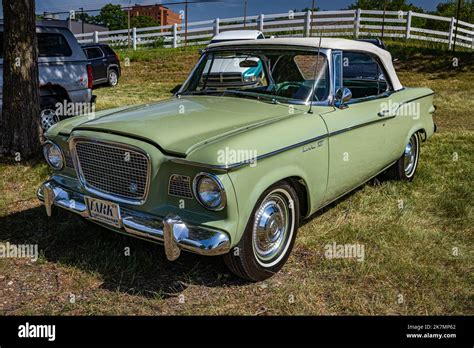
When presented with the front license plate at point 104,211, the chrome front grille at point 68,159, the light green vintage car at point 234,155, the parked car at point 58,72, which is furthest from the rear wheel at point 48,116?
the front license plate at point 104,211

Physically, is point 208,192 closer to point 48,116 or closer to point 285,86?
point 285,86

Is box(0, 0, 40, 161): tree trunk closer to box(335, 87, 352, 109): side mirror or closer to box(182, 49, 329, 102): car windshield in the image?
box(182, 49, 329, 102): car windshield

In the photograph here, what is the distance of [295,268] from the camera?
3621 mm

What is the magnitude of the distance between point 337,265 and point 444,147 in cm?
431

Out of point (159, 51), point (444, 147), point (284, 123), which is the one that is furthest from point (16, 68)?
point (159, 51)

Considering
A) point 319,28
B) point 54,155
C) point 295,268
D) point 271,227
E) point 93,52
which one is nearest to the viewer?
point 271,227

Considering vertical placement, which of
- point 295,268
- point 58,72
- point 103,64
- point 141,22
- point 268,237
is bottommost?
point 295,268

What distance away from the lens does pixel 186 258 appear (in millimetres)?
3742

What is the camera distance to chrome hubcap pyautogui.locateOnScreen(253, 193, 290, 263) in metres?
3.26

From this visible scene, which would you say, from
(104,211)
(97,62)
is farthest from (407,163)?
(97,62)

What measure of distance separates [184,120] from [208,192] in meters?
0.78

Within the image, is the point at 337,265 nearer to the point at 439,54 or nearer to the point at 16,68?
the point at 16,68

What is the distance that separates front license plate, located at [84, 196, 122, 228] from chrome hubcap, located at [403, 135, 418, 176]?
3.55m
